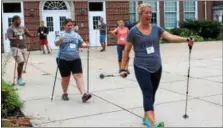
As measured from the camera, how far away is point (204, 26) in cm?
2983

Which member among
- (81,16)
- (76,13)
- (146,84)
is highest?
(76,13)

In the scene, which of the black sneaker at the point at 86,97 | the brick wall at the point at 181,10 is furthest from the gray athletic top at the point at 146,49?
the brick wall at the point at 181,10

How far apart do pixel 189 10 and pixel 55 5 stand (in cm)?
1079

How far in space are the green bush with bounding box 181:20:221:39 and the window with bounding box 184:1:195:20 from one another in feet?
3.63

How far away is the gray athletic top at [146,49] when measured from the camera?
5852mm

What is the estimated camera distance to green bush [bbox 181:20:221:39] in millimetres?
29688

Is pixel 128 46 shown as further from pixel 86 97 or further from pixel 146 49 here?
pixel 86 97

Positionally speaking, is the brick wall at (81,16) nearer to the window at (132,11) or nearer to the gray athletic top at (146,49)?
the window at (132,11)

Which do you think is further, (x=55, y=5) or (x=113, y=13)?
(x=113, y=13)

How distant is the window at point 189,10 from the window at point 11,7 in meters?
12.2

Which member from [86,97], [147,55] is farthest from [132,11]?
[147,55]

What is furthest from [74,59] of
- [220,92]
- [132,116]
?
[220,92]

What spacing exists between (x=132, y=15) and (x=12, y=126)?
22.6 m

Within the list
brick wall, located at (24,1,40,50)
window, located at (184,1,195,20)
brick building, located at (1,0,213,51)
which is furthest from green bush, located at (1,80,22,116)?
window, located at (184,1,195,20)
